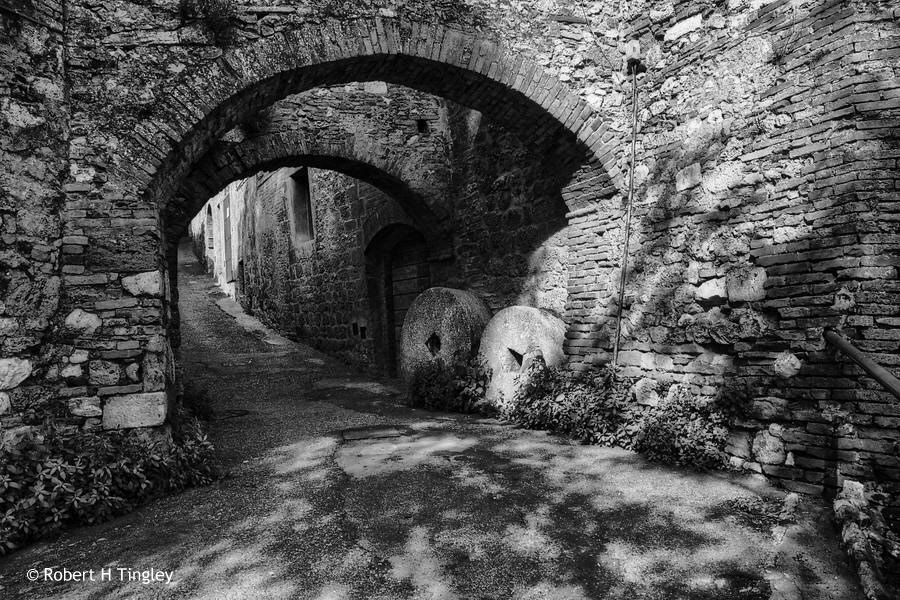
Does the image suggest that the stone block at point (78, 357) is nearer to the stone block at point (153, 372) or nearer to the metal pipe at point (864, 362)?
the stone block at point (153, 372)

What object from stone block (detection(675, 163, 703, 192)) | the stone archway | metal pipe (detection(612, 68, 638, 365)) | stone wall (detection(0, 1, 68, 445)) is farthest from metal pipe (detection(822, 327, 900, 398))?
stone wall (detection(0, 1, 68, 445))

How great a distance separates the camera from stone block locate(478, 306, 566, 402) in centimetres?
559

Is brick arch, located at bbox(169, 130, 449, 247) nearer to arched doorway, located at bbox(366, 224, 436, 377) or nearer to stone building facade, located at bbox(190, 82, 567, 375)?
stone building facade, located at bbox(190, 82, 567, 375)

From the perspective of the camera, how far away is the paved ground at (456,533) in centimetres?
238

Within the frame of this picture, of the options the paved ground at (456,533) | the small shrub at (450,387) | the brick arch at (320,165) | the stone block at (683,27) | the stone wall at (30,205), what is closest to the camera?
the paved ground at (456,533)

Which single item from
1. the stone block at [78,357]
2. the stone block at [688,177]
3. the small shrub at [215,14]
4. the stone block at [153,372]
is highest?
the small shrub at [215,14]

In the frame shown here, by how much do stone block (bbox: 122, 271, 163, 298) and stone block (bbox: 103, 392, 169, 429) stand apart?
70cm

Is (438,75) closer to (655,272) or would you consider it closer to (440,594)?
(655,272)

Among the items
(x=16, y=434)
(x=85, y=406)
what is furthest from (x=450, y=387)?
(x=16, y=434)

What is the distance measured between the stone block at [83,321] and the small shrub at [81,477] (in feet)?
2.15

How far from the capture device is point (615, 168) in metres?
5.02

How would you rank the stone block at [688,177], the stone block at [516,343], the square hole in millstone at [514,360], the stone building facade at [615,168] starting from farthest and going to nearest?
1. the square hole in millstone at [514,360]
2. the stone block at [516,343]
3. the stone block at [688,177]
4. the stone building facade at [615,168]

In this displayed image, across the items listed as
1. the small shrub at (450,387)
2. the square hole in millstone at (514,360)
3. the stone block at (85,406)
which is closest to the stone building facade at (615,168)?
the stone block at (85,406)

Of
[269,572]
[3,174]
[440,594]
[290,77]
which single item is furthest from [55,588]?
[290,77]
